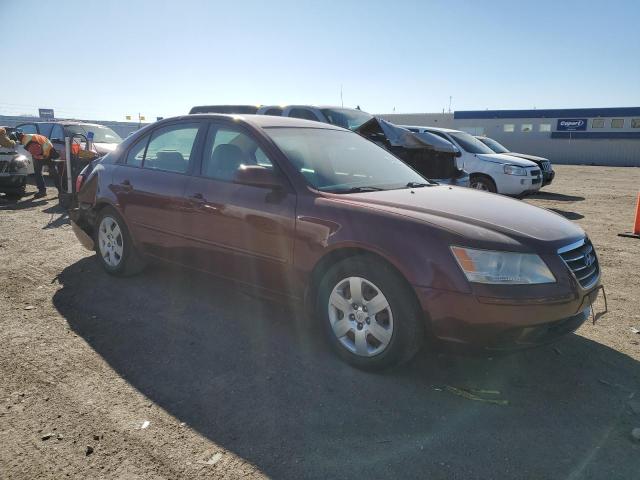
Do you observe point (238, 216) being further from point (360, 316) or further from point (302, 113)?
point (302, 113)

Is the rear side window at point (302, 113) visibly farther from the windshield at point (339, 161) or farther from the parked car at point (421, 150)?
the windshield at point (339, 161)

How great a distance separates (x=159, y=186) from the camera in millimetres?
4473

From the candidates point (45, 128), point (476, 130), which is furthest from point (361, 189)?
point (476, 130)

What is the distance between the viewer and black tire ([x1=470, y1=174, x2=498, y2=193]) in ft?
38.1

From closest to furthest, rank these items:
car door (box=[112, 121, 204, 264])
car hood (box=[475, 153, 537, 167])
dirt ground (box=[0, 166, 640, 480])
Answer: dirt ground (box=[0, 166, 640, 480])
car door (box=[112, 121, 204, 264])
car hood (box=[475, 153, 537, 167])

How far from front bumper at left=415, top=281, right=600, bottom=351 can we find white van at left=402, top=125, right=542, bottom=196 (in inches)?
354

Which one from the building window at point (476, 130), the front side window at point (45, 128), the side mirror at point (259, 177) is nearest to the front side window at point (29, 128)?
the front side window at point (45, 128)

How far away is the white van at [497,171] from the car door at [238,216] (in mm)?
7965

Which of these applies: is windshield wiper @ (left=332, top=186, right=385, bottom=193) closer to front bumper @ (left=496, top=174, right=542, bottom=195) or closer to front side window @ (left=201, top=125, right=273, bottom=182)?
front side window @ (left=201, top=125, right=273, bottom=182)

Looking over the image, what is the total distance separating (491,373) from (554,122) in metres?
41.4

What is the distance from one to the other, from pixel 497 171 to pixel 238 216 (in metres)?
9.13

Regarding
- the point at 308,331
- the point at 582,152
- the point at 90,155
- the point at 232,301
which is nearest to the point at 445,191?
the point at 308,331

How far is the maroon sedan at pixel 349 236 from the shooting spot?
2.85 meters

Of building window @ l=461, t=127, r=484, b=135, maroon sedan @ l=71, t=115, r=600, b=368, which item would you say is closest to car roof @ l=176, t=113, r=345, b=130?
maroon sedan @ l=71, t=115, r=600, b=368
